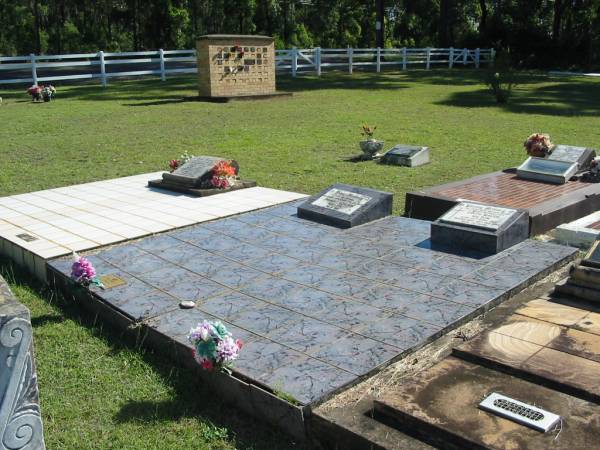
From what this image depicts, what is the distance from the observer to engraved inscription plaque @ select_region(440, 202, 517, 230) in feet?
20.2

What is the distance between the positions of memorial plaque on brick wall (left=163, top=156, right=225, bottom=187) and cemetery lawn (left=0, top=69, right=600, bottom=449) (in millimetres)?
951

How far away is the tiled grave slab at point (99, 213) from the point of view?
261 inches

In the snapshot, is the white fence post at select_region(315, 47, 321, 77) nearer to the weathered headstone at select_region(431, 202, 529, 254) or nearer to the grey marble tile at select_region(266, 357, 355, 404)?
the weathered headstone at select_region(431, 202, 529, 254)

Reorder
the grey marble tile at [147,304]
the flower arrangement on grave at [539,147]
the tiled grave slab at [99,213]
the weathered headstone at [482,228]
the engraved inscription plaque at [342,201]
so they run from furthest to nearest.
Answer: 1. the flower arrangement on grave at [539,147]
2. the engraved inscription plaque at [342,201]
3. the tiled grave slab at [99,213]
4. the weathered headstone at [482,228]
5. the grey marble tile at [147,304]

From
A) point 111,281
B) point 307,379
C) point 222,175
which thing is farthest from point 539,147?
point 307,379

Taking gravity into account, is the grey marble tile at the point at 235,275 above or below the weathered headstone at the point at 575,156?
below

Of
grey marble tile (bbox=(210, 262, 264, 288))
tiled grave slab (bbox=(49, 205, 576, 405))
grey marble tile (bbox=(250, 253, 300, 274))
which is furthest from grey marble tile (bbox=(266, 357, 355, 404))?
grey marble tile (bbox=(250, 253, 300, 274))

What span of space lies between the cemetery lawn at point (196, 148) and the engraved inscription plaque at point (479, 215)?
4.82 ft

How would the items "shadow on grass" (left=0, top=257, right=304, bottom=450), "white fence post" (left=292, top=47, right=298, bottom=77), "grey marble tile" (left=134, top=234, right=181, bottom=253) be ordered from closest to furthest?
"shadow on grass" (left=0, top=257, right=304, bottom=450), "grey marble tile" (left=134, top=234, right=181, bottom=253), "white fence post" (left=292, top=47, right=298, bottom=77)

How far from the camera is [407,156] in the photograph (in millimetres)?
10828

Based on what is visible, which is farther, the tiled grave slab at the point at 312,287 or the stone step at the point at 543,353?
the tiled grave slab at the point at 312,287

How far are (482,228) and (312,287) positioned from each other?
1774 mm

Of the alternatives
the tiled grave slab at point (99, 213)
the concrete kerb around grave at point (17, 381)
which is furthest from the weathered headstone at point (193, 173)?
the concrete kerb around grave at point (17, 381)

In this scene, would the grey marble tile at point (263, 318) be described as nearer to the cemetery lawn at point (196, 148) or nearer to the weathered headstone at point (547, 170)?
the cemetery lawn at point (196, 148)
